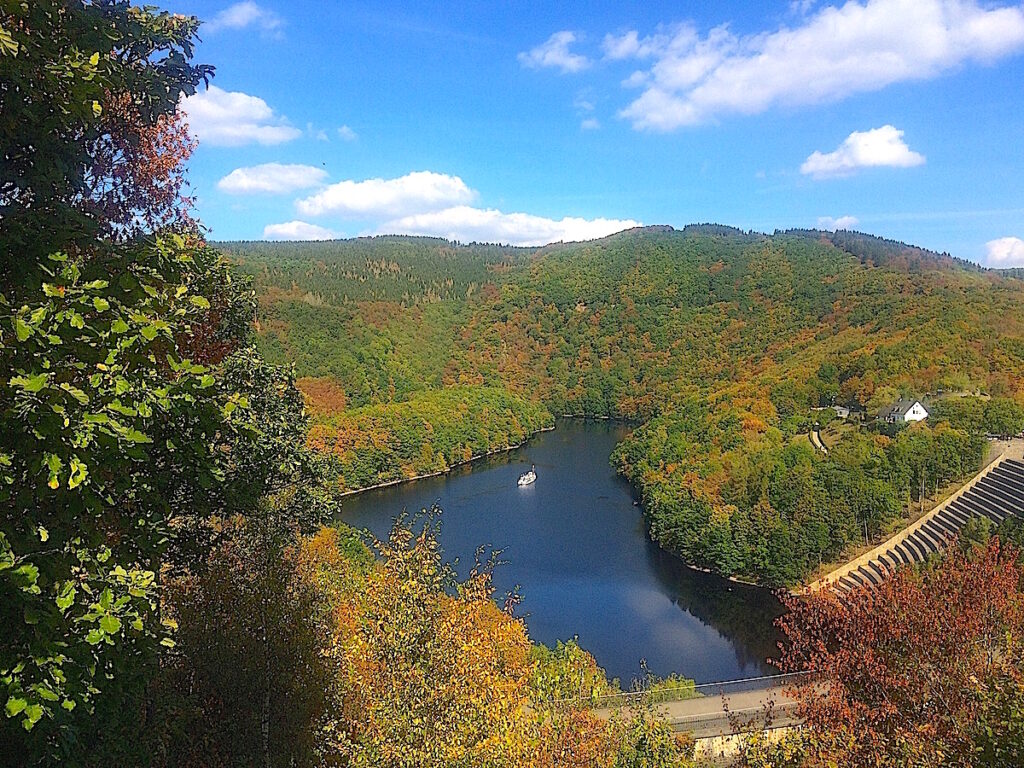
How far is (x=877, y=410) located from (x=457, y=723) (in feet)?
149

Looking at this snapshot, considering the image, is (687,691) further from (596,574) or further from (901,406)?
(901,406)

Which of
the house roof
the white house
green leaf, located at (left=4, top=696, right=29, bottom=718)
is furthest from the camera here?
the house roof

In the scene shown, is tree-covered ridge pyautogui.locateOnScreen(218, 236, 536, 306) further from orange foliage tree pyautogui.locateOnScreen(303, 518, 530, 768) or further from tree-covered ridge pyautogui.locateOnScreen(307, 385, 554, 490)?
orange foliage tree pyautogui.locateOnScreen(303, 518, 530, 768)

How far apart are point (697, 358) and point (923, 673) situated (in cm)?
7957

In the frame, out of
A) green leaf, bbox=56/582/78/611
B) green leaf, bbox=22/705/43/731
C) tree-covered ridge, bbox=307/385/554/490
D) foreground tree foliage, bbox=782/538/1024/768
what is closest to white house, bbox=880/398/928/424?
tree-covered ridge, bbox=307/385/554/490

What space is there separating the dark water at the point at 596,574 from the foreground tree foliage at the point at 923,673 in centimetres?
1107

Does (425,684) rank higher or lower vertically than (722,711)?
higher

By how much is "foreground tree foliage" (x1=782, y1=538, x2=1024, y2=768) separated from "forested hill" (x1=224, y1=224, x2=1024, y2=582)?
7.96m

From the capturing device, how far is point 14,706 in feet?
8.50

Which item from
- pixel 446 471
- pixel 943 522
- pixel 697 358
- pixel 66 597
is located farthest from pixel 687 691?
pixel 697 358

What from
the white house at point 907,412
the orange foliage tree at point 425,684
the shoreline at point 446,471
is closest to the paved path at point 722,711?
the orange foliage tree at point 425,684

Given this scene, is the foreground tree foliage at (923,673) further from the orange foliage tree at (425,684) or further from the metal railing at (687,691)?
the metal railing at (687,691)

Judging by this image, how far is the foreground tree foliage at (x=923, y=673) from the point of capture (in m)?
5.75

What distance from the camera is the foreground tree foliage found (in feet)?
18.9
